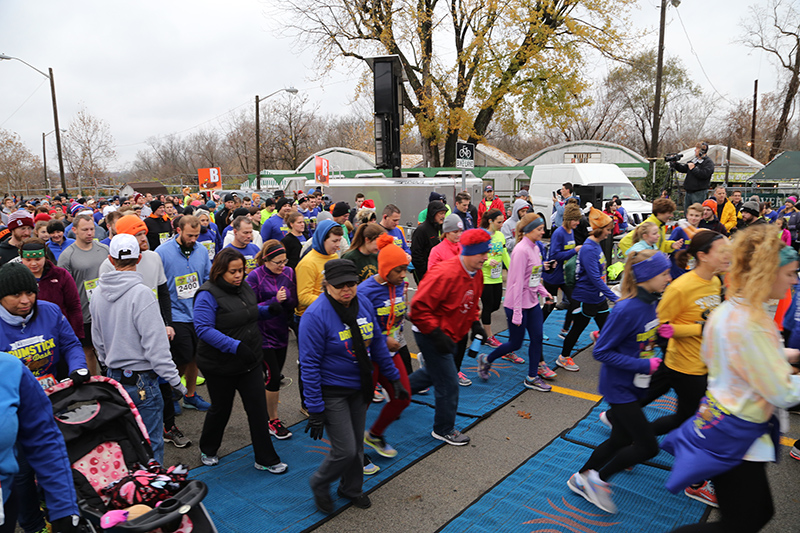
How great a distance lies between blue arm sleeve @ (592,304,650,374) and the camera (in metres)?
3.37

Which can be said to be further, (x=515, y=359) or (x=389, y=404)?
(x=515, y=359)

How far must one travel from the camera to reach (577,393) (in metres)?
5.63

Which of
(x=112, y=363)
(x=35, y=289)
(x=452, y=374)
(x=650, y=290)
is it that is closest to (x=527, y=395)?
(x=452, y=374)

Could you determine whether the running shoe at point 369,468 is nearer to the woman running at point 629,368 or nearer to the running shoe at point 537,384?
the woman running at point 629,368

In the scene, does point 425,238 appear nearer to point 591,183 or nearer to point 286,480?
point 286,480

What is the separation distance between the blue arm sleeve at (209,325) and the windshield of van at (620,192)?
15773 mm

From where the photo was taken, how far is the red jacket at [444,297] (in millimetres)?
4215

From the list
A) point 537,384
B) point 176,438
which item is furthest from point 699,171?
point 176,438

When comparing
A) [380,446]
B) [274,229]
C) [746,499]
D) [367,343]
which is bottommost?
[380,446]

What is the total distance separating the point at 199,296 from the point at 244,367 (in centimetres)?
65

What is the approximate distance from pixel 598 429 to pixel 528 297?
5.02 feet

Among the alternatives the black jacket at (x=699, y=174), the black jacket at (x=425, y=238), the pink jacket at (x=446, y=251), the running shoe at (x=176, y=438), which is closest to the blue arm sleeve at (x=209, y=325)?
the running shoe at (x=176, y=438)

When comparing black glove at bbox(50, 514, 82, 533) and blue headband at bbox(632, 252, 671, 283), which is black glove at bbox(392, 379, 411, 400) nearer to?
blue headband at bbox(632, 252, 671, 283)

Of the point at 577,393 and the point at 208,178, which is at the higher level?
the point at 208,178
